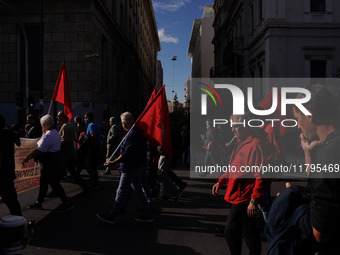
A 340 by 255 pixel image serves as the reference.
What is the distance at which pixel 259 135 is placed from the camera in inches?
143

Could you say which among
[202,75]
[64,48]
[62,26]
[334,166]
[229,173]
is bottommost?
[229,173]

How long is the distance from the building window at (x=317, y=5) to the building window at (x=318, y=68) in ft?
10.5

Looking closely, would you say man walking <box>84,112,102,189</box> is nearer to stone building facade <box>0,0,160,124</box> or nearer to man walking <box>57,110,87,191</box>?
man walking <box>57,110,87,191</box>

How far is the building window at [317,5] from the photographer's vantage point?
22234 mm

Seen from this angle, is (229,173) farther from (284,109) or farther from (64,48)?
(64,48)

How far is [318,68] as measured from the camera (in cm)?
2245

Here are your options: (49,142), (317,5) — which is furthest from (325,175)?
(317,5)

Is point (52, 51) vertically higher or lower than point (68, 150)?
higher

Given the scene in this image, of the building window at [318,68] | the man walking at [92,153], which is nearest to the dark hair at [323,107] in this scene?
the man walking at [92,153]

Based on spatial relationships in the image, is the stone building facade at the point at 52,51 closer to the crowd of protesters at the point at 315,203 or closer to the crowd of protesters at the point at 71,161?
the crowd of protesters at the point at 71,161

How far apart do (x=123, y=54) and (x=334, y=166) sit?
93.4 feet

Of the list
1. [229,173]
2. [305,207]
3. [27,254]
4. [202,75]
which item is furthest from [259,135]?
[202,75]

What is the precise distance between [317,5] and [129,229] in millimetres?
21638

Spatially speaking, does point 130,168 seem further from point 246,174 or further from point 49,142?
point 246,174
